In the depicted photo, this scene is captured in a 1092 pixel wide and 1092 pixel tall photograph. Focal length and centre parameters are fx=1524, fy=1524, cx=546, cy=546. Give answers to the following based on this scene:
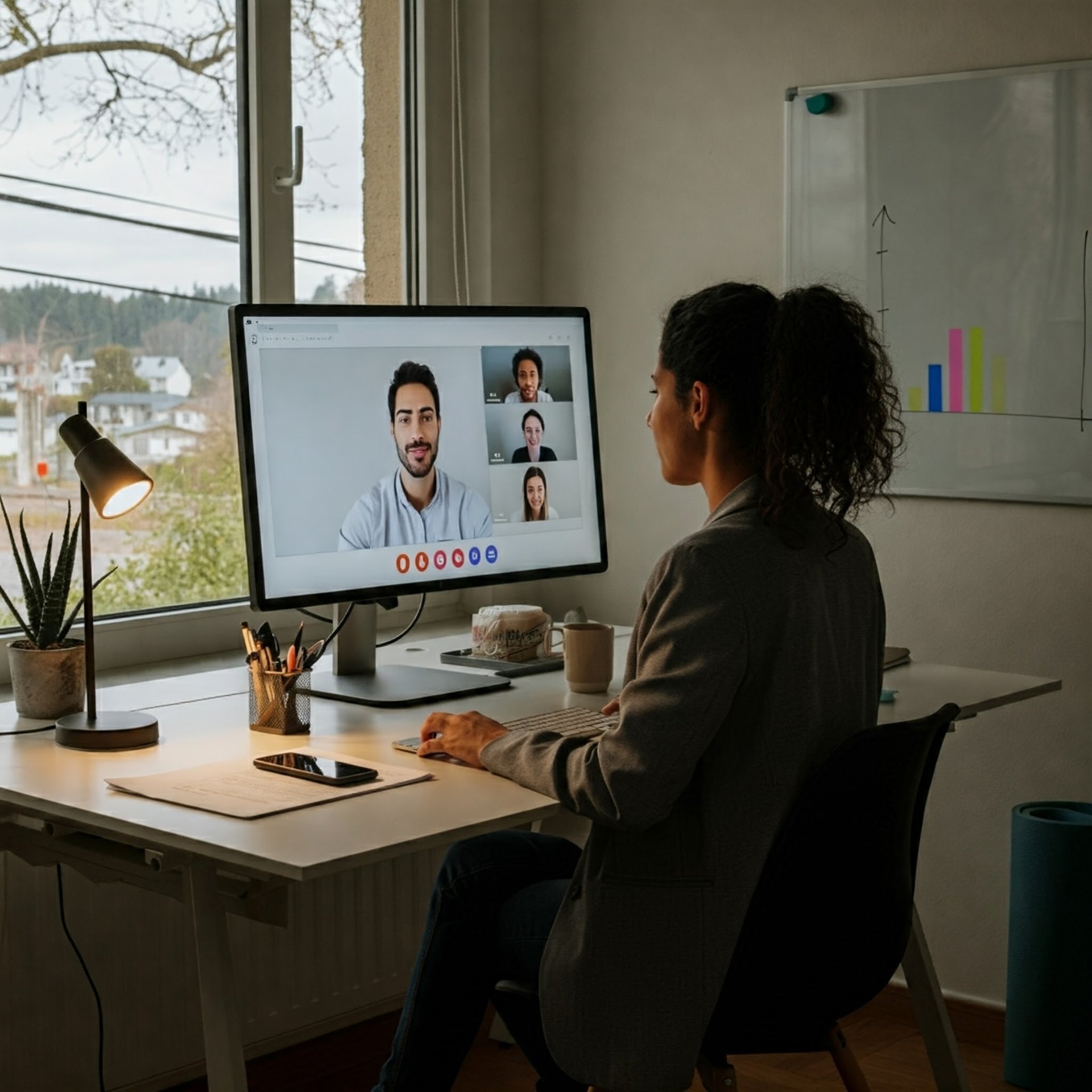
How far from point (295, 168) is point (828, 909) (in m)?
1.80

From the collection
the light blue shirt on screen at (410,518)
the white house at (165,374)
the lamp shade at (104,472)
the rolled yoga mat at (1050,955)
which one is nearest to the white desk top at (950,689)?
the rolled yoga mat at (1050,955)

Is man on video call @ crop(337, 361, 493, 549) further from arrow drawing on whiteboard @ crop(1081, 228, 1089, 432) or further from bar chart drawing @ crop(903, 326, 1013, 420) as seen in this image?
arrow drawing on whiteboard @ crop(1081, 228, 1089, 432)

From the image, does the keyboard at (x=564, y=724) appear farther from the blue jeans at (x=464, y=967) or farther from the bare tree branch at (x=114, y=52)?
the bare tree branch at (x=114, y=52)

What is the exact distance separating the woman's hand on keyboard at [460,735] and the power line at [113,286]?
93cm

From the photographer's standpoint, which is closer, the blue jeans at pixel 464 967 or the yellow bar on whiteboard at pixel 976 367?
the blue jeans at pixel 464 967

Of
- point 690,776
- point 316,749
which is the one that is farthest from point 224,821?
point 690,776

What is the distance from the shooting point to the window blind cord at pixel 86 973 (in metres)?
2.29

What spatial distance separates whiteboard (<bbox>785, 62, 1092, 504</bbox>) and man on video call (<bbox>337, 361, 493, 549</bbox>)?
3.24 feet

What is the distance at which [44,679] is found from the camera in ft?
6.44

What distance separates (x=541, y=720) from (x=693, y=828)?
45 cm

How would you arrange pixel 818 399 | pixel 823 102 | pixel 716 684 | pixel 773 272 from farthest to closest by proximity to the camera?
pixel 773 272
pixel 823 102
pixel 818 399
pixel 716 684

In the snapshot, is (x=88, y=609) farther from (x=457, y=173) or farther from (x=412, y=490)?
(x=457, y=173)

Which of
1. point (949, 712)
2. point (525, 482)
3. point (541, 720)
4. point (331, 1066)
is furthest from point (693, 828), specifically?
point (331, 1066)

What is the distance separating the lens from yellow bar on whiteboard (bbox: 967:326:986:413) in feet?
8.89
